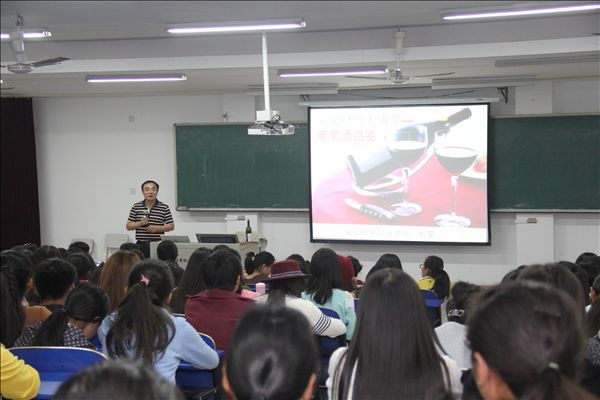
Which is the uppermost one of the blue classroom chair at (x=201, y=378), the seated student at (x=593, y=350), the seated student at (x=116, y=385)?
the seated student at (x=116, y=385)

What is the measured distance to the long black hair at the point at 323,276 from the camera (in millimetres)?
Answer: 4020

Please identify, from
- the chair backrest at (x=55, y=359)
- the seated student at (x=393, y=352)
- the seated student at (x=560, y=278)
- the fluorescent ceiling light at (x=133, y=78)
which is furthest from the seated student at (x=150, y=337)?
the fluorescent ceiling light at (x=133, y=78)

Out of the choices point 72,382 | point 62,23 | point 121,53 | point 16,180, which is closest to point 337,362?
point 72,382

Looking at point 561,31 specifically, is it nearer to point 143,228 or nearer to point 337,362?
point 143,228

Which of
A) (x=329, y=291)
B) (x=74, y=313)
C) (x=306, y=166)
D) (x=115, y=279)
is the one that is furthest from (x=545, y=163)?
(x=74, y=313)

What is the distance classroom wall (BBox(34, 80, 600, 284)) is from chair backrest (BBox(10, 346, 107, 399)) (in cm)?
663

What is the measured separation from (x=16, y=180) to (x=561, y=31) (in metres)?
7.75

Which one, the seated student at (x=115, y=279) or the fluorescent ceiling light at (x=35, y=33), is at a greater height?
the fluorescent ceiling light at (x=35, y=33)

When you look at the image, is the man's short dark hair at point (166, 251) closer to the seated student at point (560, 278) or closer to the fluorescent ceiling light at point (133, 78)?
the fluorescent ceiling light at point (133, 78)

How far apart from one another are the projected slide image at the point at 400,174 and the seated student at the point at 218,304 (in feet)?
17.2

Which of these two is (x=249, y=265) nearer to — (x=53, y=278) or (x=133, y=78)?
(x=53, y=278)

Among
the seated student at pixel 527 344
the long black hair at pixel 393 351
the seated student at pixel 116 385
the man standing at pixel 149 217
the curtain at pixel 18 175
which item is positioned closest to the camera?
the seated student at pixel 116 385

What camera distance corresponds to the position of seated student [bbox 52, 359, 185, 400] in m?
0.97

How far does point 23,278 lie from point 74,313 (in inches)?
27.7
